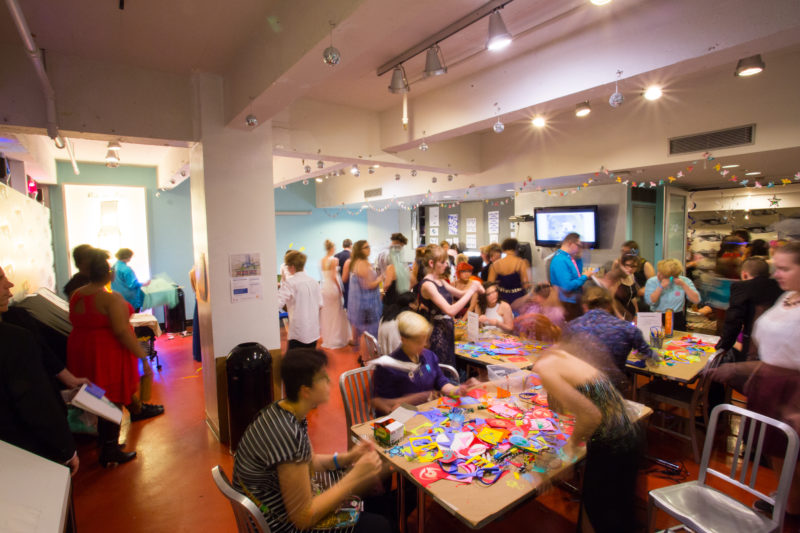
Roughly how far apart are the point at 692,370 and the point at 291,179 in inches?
240

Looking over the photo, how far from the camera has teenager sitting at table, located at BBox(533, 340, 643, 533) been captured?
1.77m

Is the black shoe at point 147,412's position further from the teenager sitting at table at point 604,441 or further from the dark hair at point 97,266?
the teenager sitting at table at point 604,441

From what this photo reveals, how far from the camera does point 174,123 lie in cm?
330

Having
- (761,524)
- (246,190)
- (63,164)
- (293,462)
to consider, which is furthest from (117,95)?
(63,164)

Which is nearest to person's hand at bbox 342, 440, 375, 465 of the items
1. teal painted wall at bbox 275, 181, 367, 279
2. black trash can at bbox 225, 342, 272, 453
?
black trash can at bbox 225, 342, 272, 453

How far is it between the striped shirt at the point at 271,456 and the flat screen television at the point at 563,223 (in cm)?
633

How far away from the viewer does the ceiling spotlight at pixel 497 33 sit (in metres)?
2.26

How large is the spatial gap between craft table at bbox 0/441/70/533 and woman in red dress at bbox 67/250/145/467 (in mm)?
1537

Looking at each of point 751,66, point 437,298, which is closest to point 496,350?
point 437,298

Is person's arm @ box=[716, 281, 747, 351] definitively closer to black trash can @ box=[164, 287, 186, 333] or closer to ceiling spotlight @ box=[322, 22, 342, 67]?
ceiling spotlight @ box=[322, 22, 342, 67]

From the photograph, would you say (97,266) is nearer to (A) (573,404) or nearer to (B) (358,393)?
(B) (358,393)

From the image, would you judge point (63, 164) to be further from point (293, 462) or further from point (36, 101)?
point (293, 462)

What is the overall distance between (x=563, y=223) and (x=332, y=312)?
4278 mm

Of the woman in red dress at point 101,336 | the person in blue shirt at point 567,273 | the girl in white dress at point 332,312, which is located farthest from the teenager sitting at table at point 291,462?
the girl in white dress at point 332,312
